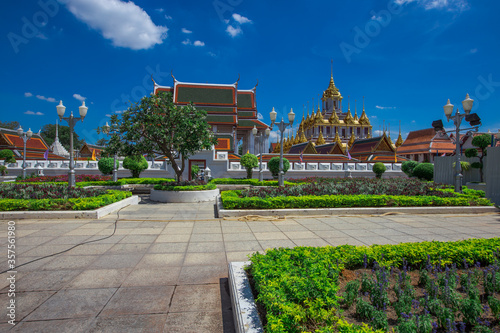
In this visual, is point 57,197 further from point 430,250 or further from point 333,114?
point 333,114

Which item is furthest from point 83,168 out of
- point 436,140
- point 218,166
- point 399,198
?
Result: point 436,140

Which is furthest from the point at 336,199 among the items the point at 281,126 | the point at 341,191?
the point at 281,126

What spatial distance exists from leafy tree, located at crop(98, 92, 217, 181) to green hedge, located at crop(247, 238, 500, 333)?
1063 cm

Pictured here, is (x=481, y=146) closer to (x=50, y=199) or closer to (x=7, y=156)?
(x=50, y=199)

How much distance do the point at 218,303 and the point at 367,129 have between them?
83.6 metres

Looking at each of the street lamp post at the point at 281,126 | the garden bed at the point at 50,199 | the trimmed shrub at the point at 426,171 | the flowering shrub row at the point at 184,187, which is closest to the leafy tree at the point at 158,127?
the flowering shrub row at the point at 184,187

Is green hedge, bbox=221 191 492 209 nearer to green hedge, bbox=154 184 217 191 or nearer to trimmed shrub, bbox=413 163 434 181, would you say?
green hedge, bbox=154 184 217 191

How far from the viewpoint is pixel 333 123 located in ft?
251

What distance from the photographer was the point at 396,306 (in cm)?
292

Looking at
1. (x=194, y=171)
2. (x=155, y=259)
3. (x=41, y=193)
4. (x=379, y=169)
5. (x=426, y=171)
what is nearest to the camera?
(x=155, y=259)

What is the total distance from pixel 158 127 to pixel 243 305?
1212 cm

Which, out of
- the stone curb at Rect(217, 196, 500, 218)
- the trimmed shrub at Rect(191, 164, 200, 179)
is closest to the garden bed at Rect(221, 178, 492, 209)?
the stone curb at Rect(217, 196, 500, 218)

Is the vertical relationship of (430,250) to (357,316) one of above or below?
above

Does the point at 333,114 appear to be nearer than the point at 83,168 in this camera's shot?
No
